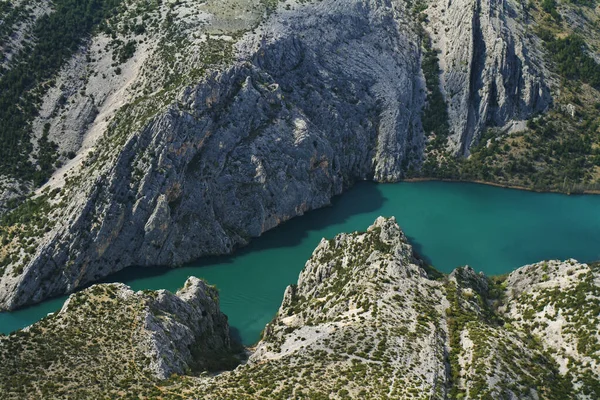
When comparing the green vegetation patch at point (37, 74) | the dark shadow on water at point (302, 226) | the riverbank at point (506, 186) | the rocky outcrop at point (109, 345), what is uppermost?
the green vegetation patch at point (37, 74)

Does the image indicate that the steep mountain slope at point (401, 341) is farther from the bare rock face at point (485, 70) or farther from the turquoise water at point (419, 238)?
the bare rock face at point (485, 70)

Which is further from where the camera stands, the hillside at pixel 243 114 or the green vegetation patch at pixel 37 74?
the green vegetation patch at pixel 37 74

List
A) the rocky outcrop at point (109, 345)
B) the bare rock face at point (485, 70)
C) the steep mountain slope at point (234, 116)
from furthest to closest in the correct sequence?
the bare rock face at point (485, 70)
the steep mountain slope at point (234, 116)
the rocky outcrop at point (109, 345)

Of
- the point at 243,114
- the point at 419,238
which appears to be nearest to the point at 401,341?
the point at 419,238

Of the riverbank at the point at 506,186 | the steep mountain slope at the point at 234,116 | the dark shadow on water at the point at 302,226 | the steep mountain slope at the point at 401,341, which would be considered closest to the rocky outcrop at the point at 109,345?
the steep mountain slope at the point at 401,341

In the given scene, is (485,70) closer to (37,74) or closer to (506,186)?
(506,186)

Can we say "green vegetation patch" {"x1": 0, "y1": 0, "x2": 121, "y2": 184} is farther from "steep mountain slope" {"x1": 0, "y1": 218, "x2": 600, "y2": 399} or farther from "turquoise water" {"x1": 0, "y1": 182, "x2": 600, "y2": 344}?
"steep mountain slope" {"x1": 0, "y1": 218, "x2": 600, "y2": 399}
